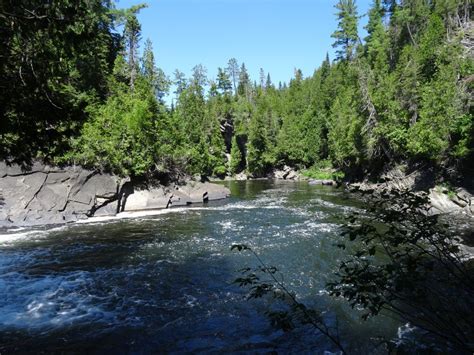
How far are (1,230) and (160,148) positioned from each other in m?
15.5

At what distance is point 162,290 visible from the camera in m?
11.6

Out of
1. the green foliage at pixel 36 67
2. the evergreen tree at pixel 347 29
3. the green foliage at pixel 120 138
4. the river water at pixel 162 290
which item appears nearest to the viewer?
the green foliage at pixel 36 67

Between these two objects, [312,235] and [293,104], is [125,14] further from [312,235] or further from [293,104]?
[312,235]

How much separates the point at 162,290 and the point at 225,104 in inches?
2516

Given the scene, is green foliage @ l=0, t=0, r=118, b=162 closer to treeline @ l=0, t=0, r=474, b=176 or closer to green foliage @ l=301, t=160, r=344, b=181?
treeline @ l=0, t=0, r=474, b=176

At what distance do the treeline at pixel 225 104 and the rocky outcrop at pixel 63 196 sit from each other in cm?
146

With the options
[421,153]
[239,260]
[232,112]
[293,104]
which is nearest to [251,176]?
[232,112]

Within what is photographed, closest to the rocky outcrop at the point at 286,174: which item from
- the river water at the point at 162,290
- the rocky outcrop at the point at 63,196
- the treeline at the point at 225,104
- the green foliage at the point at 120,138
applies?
the treeline at the point at 225,104

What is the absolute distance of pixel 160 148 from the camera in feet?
108

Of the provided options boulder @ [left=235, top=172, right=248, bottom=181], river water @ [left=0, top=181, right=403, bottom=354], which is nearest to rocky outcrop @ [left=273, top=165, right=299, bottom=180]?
boulder @ [left=235, top=172, right=248, bottom=181]

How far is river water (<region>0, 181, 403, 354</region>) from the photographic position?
859cm

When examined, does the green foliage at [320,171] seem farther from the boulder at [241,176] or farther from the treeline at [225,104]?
the boulder at [241,176]

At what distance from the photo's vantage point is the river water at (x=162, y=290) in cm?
859

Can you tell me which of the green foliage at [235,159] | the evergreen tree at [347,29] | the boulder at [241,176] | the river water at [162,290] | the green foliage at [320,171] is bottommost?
the river water at [162,290]
